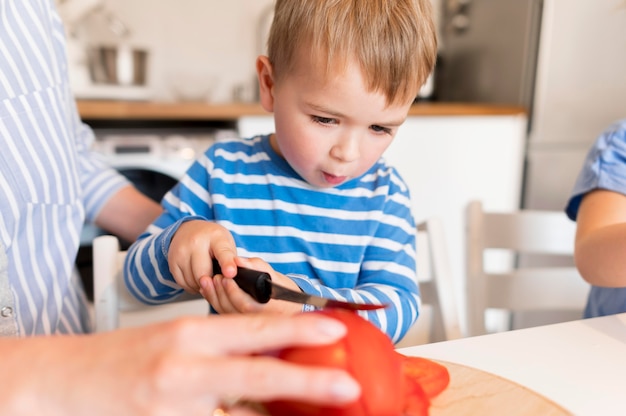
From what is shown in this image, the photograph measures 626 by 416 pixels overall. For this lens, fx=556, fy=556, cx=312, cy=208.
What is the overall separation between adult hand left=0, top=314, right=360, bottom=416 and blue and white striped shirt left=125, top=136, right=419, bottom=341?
414mm

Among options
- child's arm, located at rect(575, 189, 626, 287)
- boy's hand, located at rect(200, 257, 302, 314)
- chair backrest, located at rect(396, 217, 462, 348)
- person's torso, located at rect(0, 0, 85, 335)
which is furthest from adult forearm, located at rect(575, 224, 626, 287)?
person's torso, located at rect(0, 0, 85, 335)

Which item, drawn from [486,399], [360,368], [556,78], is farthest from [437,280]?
[556,78]

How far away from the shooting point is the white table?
52 centimetres

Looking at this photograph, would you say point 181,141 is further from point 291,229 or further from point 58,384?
point 58,384

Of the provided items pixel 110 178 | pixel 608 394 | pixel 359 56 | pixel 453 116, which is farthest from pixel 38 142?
pixel 453 116

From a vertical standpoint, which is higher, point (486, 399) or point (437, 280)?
point (486, 399)

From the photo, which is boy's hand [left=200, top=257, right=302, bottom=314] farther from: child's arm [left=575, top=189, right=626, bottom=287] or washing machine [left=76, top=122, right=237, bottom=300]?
washing machine [left=76, top=122, right=237, bottom=300]

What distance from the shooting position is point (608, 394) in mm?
522

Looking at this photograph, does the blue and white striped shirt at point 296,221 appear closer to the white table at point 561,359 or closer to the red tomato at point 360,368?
the white table at point 561,359

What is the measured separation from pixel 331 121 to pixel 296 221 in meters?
0.16

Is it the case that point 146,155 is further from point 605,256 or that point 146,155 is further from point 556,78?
point 556,78

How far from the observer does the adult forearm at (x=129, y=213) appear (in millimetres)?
865

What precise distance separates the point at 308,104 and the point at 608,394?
1.44ft

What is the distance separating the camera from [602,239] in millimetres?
763
